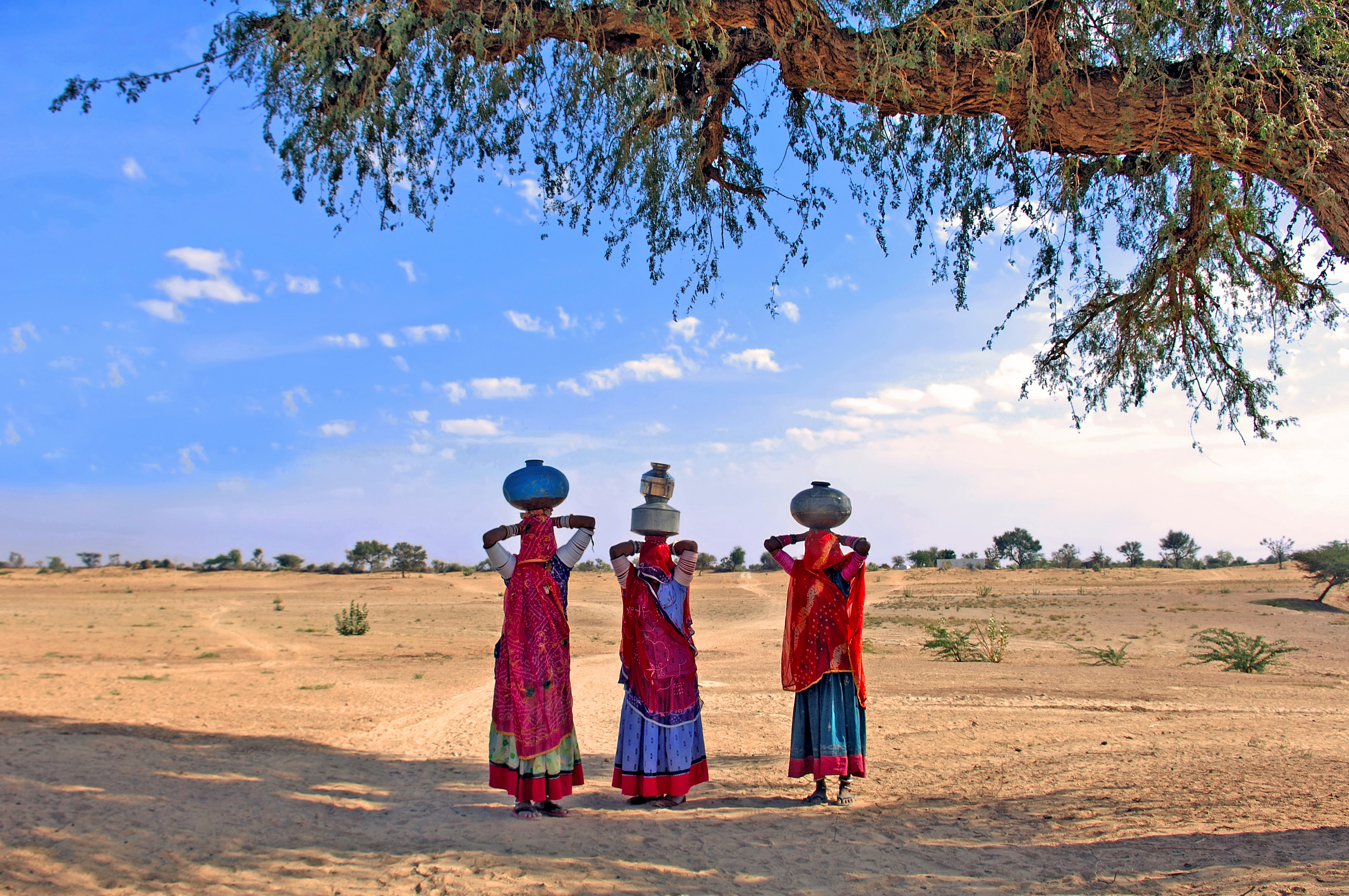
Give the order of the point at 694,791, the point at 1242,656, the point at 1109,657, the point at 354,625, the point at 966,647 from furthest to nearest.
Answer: the point at 354,625 → the point at 966,647 → the point at 1109,657 → the point at 1242,656 → the point at 694,791

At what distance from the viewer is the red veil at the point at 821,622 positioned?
650cm

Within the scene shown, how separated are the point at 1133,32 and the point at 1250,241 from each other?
4.35m

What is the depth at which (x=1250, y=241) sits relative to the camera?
1014 centimetres

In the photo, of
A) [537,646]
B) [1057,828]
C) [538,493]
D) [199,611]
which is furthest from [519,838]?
[199,611]

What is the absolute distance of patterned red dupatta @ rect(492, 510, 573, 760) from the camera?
6.22 m

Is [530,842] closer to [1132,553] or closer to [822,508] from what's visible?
[822,508]

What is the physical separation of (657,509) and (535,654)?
1414 millimetres

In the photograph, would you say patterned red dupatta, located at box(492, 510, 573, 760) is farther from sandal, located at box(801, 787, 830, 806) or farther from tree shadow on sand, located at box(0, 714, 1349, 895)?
sandal, located at box(801, 787, 830, 806)

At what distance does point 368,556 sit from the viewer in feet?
216

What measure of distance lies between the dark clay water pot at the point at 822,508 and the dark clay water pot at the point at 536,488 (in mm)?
1847

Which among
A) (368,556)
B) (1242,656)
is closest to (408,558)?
(368,556)

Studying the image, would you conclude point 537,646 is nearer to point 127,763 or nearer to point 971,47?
point 127,763

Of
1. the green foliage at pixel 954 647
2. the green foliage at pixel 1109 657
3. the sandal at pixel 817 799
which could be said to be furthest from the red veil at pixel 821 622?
the green foliage at pixel 1109 657

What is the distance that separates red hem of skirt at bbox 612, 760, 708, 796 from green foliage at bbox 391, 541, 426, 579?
61.8 meters
